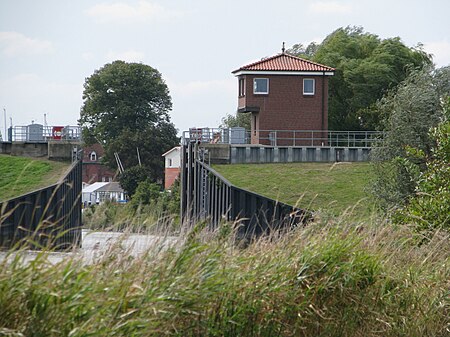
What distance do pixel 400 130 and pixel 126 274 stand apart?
28.1 m

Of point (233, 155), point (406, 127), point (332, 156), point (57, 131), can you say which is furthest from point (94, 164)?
point (406, 127)

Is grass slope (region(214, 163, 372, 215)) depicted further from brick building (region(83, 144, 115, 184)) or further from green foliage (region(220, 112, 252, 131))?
brick building (region(83, 144, 115, 184))

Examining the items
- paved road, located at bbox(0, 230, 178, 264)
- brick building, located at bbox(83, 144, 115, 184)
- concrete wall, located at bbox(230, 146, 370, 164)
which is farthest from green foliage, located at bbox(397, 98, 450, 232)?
brick building, located at bbox(83, 144, 115, 184)

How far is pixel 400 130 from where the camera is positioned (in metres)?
34.9

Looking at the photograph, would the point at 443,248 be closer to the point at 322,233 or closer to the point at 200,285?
the point at 322,233

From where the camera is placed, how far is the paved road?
317 inches

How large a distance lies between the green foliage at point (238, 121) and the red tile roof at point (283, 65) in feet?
41.5

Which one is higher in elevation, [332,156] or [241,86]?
[241,86]

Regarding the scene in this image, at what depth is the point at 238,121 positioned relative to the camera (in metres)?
90.4

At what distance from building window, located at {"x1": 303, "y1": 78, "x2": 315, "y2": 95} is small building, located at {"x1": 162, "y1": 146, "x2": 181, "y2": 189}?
15063 mm

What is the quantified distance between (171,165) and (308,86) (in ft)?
61.1

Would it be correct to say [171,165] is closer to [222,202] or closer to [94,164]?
[94,164]

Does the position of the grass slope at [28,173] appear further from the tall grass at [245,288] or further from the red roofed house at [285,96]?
the tall grass at [245,288]

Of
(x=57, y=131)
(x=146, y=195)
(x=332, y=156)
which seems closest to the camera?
(x=146, y=195)
